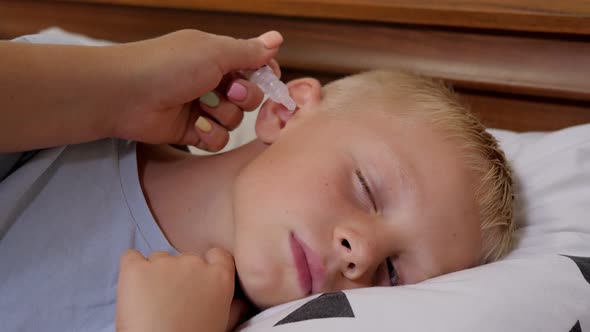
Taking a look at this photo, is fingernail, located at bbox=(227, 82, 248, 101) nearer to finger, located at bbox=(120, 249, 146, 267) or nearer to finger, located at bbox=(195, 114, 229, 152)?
finger, located at bbox=(195, 114, 229, 152)

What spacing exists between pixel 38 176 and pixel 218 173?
29 cm

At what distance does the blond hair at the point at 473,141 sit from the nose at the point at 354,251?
0.67 feet

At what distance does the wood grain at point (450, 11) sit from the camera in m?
1.27

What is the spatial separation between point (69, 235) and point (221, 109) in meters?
0.33

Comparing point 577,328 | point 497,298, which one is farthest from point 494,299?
point 577,328

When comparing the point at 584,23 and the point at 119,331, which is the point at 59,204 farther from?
the point at 584,23

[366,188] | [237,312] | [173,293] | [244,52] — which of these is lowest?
[237,312]

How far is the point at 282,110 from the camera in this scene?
1091mm

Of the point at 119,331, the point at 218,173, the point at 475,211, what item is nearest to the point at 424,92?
the point at 475,211

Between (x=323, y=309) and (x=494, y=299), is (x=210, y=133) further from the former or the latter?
(x=494, y=299)

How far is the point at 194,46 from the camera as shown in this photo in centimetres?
102

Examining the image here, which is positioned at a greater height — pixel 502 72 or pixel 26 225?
pixel 502 72

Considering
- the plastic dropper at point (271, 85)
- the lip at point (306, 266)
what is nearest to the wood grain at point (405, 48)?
the plastic dropper at point (271, 85)

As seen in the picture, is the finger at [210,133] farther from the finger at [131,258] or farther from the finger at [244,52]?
the finger at [131,258]
